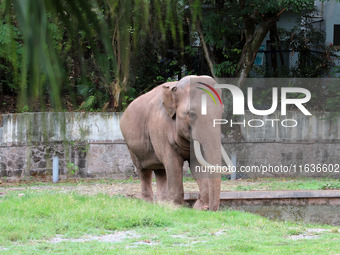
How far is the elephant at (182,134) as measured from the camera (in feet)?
30.4

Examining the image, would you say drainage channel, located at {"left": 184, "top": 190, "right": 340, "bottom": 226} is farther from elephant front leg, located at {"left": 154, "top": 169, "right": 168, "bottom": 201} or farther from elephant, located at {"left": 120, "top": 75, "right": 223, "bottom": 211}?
elephant front leg, located at {"left": 154, "top": 169, "right": 168, "bottom": 201}

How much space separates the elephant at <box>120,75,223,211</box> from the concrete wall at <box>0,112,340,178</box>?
5877mm

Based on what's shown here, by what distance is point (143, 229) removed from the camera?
308 inches

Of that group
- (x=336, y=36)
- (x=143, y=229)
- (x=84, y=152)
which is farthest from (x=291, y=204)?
(x=336, y=36)

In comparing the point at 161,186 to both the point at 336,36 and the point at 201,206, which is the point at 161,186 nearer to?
the point at 201,206

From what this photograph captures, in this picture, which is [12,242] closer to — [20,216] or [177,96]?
[20,216]

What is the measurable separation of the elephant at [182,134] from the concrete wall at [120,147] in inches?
231

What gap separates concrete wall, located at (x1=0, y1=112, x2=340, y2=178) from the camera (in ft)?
53.7

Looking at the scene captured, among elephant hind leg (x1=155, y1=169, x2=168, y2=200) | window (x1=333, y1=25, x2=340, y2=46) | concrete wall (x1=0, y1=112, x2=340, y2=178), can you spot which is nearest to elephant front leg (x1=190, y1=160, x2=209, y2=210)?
elephant hind leg (x1=155, y1=169, x2=168, y2=200)

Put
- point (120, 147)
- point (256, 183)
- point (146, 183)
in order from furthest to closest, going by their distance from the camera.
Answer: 1. point (120, 147)
2. point (256, 183)
3. point (146, 183)

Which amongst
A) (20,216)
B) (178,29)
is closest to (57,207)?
(20,216)

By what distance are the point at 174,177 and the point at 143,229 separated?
6.98ft

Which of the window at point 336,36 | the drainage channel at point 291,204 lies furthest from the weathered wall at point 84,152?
the window at point 336,36

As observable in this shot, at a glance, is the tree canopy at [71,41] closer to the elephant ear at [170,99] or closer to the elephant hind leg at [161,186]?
the elephant ear at [170,99]
